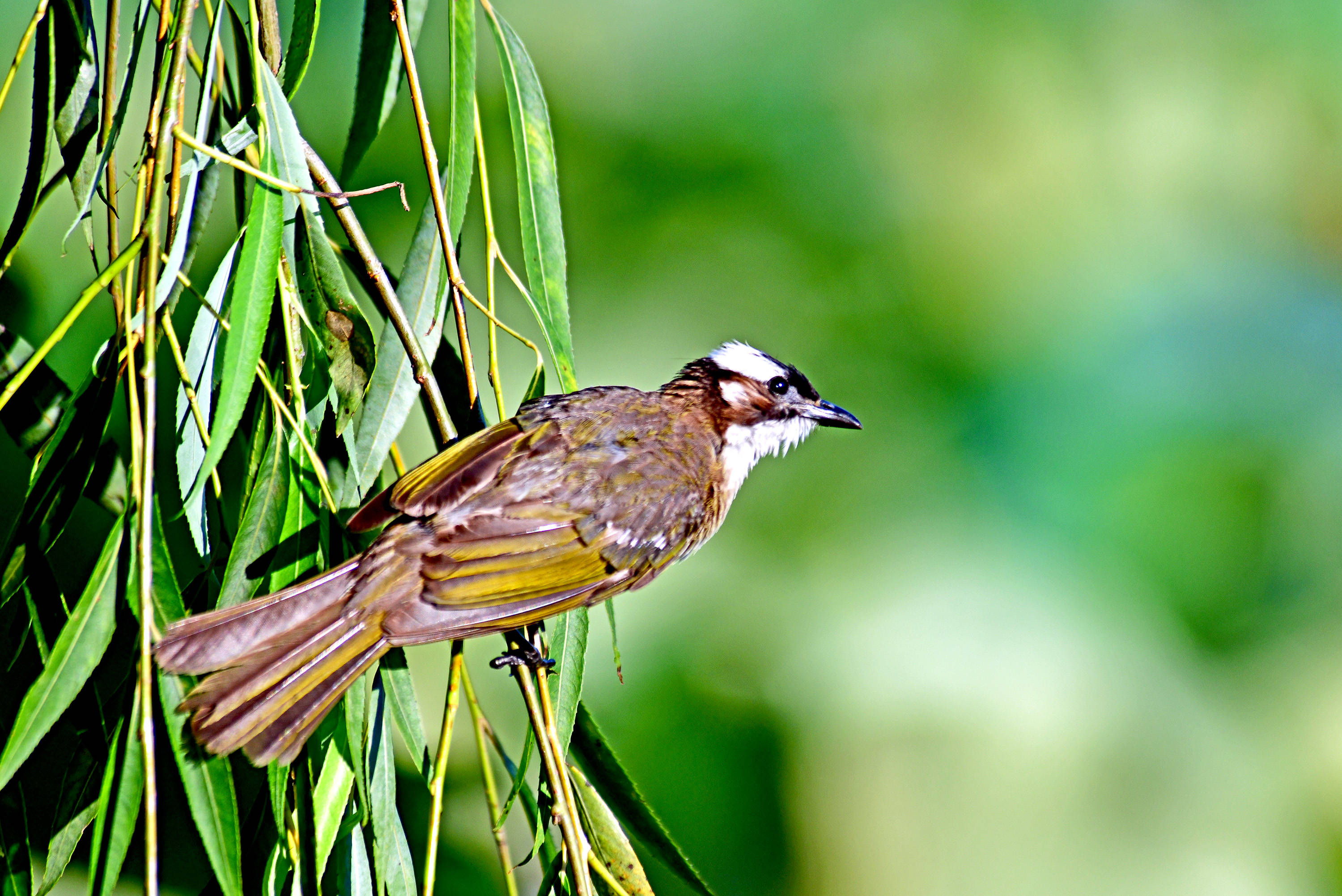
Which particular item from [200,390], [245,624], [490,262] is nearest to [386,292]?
[490,262]

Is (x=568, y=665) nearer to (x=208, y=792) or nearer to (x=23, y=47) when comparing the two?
(x=208, y=792)

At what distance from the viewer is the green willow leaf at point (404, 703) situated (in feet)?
4.89

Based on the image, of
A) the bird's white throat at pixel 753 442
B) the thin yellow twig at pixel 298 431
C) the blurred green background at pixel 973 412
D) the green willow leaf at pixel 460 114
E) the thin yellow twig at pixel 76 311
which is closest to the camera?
the thin yellow twig at pixel 76 311

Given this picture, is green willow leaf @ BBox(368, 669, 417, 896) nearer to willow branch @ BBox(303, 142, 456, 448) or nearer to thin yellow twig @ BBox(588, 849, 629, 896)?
thin yellow twig @ BBox(588, 849, 629, 896)

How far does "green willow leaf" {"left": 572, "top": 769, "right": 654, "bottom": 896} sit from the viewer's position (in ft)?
5.07

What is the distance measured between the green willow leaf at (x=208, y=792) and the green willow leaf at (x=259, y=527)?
0.15m

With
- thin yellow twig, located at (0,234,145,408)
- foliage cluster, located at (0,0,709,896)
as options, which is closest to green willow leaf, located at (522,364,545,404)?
foliage cluster, located at (0,0,709,896)

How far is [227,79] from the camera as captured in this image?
5.42 feet

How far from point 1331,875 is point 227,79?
4.85 metres

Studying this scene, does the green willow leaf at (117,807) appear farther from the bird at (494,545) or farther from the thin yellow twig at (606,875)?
the thin yellow twig at (606,875)

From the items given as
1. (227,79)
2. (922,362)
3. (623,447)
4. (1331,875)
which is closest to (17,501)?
(227,79)

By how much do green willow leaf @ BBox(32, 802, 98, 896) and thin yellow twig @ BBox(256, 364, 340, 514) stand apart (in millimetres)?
500

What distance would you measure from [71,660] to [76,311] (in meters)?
0.41

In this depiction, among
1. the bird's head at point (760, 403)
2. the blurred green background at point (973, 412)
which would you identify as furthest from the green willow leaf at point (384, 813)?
the blurred green background at point (973, 412)
